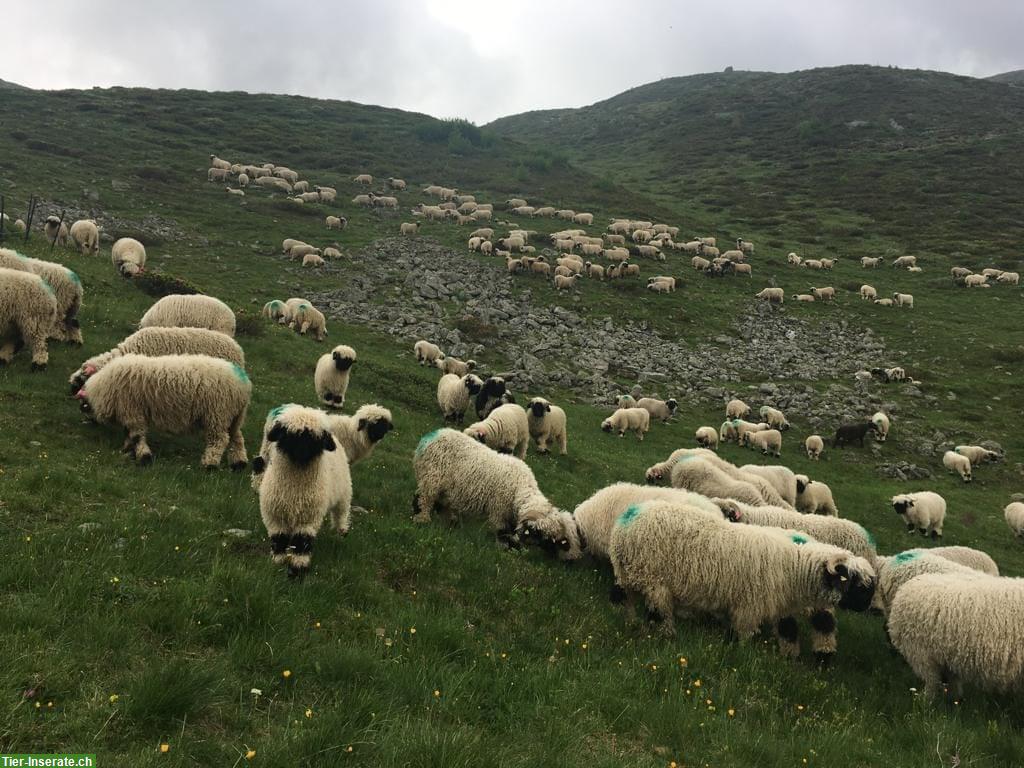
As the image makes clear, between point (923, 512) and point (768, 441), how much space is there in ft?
22.9

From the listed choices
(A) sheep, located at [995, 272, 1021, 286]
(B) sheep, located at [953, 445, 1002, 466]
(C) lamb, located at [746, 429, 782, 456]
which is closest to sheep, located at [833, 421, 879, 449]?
(C) lamb, located at [746, 429, 782, 456]

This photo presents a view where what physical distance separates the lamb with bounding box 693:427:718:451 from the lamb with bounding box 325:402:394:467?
17.3 meters

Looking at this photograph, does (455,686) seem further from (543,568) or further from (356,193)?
(356,193)

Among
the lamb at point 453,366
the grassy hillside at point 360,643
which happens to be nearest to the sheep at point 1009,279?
the grassy hillside at point 360,643

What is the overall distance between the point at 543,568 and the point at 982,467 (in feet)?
89.9

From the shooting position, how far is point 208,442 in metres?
9.85

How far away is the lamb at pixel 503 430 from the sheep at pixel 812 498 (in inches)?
372

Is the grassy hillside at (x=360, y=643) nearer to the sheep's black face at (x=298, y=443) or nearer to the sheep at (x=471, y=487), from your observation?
the sheep at (x=471, y=487)

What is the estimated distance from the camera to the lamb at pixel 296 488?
6.95 metres

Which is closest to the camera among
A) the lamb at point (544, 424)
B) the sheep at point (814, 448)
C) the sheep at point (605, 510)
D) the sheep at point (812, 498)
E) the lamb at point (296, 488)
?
the lamb at point (296, 488)

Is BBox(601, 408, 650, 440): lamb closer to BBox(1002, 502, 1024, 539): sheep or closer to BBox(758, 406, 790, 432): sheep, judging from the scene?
BBox(758, 406, 790, 432): sheep

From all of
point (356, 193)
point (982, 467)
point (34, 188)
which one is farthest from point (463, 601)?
point (356, 193)

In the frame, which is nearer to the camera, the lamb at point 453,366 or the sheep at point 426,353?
the lamb at point 453,366

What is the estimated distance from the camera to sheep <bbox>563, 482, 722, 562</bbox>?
32.1ft
